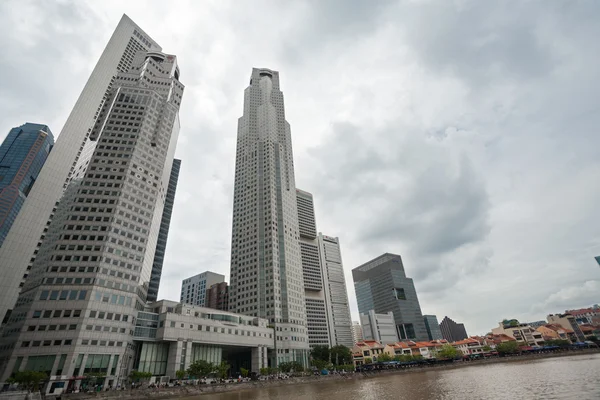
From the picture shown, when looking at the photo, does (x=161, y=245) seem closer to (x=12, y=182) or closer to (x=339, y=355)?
(x=12, y=182)

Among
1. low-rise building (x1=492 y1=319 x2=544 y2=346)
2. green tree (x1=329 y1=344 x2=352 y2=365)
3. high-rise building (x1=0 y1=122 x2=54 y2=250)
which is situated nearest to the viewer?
green tree (x1=329 y1=344 x2=352 y2=365)

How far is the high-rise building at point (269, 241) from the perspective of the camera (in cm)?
13388

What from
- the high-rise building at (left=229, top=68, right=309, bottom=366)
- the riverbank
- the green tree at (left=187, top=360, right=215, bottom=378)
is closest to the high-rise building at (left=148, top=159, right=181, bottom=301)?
the high-rise building at (left=229, top=68, right=309, bottom=366)

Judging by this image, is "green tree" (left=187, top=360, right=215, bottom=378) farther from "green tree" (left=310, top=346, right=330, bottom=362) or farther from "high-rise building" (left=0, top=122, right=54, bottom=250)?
"high-rise building" (left=0, top=122, right=54, bottom=250)

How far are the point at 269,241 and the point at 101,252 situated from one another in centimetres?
7453

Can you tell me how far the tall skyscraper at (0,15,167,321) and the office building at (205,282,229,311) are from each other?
87.9m

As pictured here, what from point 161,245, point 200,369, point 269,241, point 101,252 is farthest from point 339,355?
point 161,245

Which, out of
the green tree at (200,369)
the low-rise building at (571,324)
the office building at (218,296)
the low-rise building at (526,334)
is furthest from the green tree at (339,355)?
the low-rise building at (571,324)

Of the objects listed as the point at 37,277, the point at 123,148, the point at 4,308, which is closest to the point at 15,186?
the point at 4,308

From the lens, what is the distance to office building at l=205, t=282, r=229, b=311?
172 m

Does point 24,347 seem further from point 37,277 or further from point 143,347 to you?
point 143,347

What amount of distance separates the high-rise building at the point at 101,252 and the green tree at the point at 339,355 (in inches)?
3058

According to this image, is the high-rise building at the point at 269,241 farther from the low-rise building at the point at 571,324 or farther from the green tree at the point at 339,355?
the low-rise building at the point at 571,324

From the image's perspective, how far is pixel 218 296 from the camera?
178 metres
